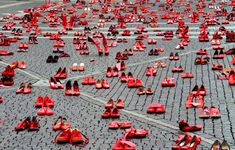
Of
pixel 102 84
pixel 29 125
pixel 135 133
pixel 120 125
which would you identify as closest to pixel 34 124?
pixel 29 125

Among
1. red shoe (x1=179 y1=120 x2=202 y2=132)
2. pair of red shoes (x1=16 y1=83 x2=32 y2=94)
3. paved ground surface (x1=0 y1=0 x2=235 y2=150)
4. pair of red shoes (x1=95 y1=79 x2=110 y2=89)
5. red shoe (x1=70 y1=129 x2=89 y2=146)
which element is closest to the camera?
red shoe (x1=70 y1=129 x2=89 y2=146)

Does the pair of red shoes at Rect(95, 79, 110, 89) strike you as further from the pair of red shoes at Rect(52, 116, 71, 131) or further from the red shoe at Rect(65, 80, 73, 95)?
the pair of red shoes at Rect(52, 116, 71, 131)

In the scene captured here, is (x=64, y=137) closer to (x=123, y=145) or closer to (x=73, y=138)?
(x=73, y=138)

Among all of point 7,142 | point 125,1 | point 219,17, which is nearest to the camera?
point 7,142

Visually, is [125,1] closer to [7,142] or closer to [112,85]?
[112,85]

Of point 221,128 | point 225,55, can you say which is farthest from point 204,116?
point 225,55

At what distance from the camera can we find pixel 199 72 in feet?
47.6

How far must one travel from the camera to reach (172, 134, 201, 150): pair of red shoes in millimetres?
8399

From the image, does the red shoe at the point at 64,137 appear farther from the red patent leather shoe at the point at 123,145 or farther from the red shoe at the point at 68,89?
the red shoe at the point at 68,89

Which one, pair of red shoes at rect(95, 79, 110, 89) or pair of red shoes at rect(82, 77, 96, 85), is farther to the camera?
pair of red shoes at rect(82, 77, 96, 85)

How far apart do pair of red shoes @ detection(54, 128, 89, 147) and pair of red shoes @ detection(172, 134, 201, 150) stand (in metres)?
1.45

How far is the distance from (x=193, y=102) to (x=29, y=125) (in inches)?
132

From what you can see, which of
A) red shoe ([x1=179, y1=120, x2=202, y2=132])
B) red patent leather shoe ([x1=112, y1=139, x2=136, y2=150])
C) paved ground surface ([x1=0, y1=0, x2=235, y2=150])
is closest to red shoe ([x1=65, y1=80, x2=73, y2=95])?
paved ground surface ([x1=0, y1=0, x2=235, y2=150])

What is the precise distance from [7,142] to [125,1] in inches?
1246
